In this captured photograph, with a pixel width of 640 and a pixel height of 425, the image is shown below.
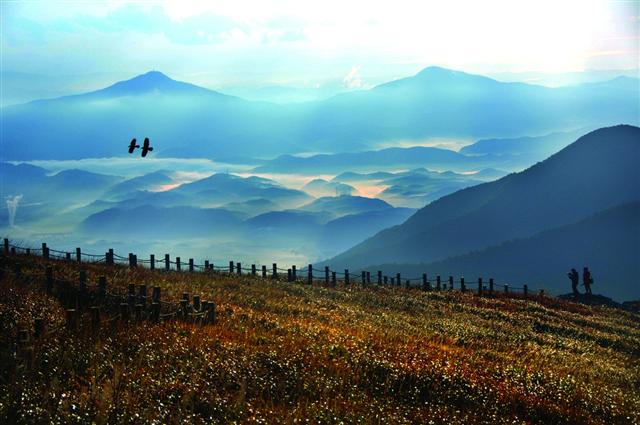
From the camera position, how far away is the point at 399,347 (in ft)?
79.6

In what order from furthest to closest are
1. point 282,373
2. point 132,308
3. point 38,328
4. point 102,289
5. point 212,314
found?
point 102,289 → point 212,314 → point 132,308 → point 38,328 → point 282,373

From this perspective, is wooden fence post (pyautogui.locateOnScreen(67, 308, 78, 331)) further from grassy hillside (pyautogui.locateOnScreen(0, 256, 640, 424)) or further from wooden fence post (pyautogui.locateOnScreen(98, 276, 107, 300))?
wooden fence post (pyautogui.locateOnScreen(98, 276, 107, 300))

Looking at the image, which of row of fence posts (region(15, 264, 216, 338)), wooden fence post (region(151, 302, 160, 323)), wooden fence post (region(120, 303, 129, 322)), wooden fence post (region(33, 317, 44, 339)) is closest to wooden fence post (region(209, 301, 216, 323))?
row of fence posts (region(15, 264, 216, 338))

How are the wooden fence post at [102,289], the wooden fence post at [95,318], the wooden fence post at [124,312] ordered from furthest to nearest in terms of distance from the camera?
the wooden fence post at [102,289] < the wooden fence post at [124,312] < the wooden fence post at [95,318]

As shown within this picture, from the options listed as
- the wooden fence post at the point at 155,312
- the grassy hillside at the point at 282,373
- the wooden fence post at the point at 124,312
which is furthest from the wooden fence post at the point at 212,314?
the wooden fence post at the point at 124,312

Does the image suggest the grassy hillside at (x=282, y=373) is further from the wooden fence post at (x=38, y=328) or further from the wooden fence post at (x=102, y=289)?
the wooden fence post at (x=102, y=289)

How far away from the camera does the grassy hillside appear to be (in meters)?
15.5

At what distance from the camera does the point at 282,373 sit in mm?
18812

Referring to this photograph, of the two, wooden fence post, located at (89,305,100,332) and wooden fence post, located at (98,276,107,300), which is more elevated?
wooden fence post, located at (98,276,107,300)

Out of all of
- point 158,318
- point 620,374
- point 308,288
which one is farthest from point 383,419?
point 308,288

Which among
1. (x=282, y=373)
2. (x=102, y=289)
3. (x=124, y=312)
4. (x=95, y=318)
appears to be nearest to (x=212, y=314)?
(x=124, y=312)

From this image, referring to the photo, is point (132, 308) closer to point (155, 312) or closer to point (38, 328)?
point (155, 312)

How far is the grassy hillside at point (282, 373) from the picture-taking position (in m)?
15.5

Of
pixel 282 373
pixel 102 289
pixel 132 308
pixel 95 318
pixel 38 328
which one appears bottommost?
pixel 282 373
